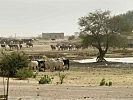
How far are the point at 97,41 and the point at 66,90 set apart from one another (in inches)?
1688

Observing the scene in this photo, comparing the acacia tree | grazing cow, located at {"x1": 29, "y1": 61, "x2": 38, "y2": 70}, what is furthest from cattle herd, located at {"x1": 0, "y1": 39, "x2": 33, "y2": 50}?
grazing cow, located at {"x1": 29, "y1": 61, "x2": 38, "y2": 70}

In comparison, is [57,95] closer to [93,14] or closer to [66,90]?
[66,90]

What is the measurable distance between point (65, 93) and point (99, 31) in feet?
148

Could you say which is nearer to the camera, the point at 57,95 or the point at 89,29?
the point at 57,95

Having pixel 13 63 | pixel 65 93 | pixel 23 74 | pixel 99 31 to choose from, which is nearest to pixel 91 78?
pixel 23 74

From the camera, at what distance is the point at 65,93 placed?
2559cm

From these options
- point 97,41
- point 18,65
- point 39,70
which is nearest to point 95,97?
point 18,65

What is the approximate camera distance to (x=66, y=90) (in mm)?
27047

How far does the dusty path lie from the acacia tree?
3911cm

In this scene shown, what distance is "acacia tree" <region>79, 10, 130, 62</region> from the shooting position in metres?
68.7

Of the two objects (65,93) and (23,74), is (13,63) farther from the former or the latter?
(65,93)

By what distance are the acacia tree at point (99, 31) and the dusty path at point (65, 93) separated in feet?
128

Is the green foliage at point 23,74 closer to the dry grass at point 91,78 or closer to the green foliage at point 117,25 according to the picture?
the dry grass at point 91,78

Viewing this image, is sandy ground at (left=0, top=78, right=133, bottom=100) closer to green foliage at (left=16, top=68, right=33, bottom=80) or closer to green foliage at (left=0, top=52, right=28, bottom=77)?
green foliage at (left=16, top=68, right=33, bottom=80)
